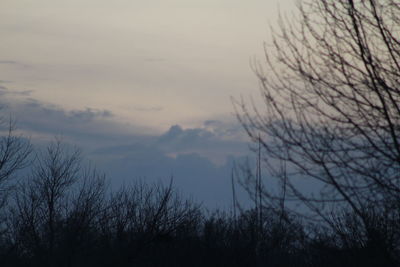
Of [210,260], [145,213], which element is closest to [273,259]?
[210,260]

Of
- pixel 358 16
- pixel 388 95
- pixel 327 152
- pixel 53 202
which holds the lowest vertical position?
pixel 327 152

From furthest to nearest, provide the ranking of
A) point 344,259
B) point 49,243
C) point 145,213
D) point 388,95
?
1. point 145,213
2. point 49,243
3. point 344,259
4. point 388,95

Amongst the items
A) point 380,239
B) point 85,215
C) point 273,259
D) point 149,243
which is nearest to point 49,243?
point 85,215

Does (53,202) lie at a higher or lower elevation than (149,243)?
higher

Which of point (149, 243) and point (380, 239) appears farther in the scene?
point (149, 243)

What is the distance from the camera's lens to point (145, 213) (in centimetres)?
2647

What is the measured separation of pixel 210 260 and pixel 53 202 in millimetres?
11415

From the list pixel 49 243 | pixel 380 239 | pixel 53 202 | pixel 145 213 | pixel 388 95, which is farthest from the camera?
pixel 53 202

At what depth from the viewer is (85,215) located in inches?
976

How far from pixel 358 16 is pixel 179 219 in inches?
733

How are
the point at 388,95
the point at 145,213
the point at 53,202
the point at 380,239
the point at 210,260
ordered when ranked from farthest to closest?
the point at 53,202 → the point at 145,213 → the point at 210,260 → the point at 380,239 → the point at 388,95

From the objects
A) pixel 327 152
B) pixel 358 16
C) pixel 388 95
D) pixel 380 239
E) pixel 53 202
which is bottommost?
pixel 380 239

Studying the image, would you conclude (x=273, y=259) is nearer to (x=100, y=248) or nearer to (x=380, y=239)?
(x=100, y=248)

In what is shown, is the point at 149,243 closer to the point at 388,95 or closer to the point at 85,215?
the point at 85,215
